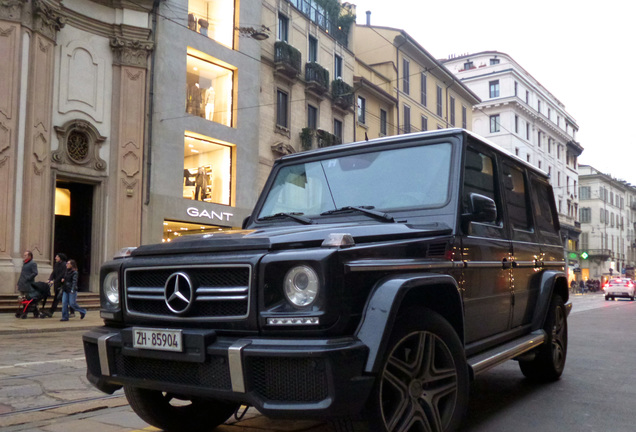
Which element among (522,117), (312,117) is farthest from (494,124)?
(312,117)

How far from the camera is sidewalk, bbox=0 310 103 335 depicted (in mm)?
12281

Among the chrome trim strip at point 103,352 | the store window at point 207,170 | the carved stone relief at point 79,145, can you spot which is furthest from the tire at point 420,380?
the store window at point 207,170

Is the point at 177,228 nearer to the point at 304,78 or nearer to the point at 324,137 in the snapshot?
the point at 324,137

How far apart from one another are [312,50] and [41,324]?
19.0 m

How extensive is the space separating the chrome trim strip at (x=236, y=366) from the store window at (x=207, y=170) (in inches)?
761

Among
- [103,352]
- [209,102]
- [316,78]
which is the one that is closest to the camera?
[103,352]

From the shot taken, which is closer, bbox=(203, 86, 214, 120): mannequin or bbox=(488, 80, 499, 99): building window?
bbox=(203, 86, 214, 120): mannequin

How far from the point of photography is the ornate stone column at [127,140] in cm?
1941

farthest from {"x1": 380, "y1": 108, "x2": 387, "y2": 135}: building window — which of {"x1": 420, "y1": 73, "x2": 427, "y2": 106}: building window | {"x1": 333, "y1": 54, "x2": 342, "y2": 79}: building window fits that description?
{"x1": 420, "y1": 73, "x2": 427, "y2": 106}: building window

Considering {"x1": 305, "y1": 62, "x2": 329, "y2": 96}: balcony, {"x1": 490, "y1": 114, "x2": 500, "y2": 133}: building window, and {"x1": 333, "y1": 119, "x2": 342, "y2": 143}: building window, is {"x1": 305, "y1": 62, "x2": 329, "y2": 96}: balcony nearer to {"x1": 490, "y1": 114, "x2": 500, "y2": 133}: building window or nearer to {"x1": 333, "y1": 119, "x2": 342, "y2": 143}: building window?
{"x1": 333, "y1": 119, "x2": 342, "y2": 143}: building window

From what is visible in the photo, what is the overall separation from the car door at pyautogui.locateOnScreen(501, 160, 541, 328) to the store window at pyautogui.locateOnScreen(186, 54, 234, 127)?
17.8 meters

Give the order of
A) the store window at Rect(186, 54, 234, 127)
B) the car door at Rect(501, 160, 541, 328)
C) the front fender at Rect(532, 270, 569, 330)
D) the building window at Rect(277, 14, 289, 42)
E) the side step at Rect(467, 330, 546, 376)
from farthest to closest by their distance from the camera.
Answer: the building window at Rect(277, 14, 289, 42), the store window at Rect(186, 54, 234, 127), the front fender at Rect(532, 270, 569, 330), the car door at Rect(501, 160, 541, 328), the side step at Rect(467, 330, 546, 376)

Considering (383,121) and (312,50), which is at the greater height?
(312,50)

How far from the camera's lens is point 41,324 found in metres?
13.4
